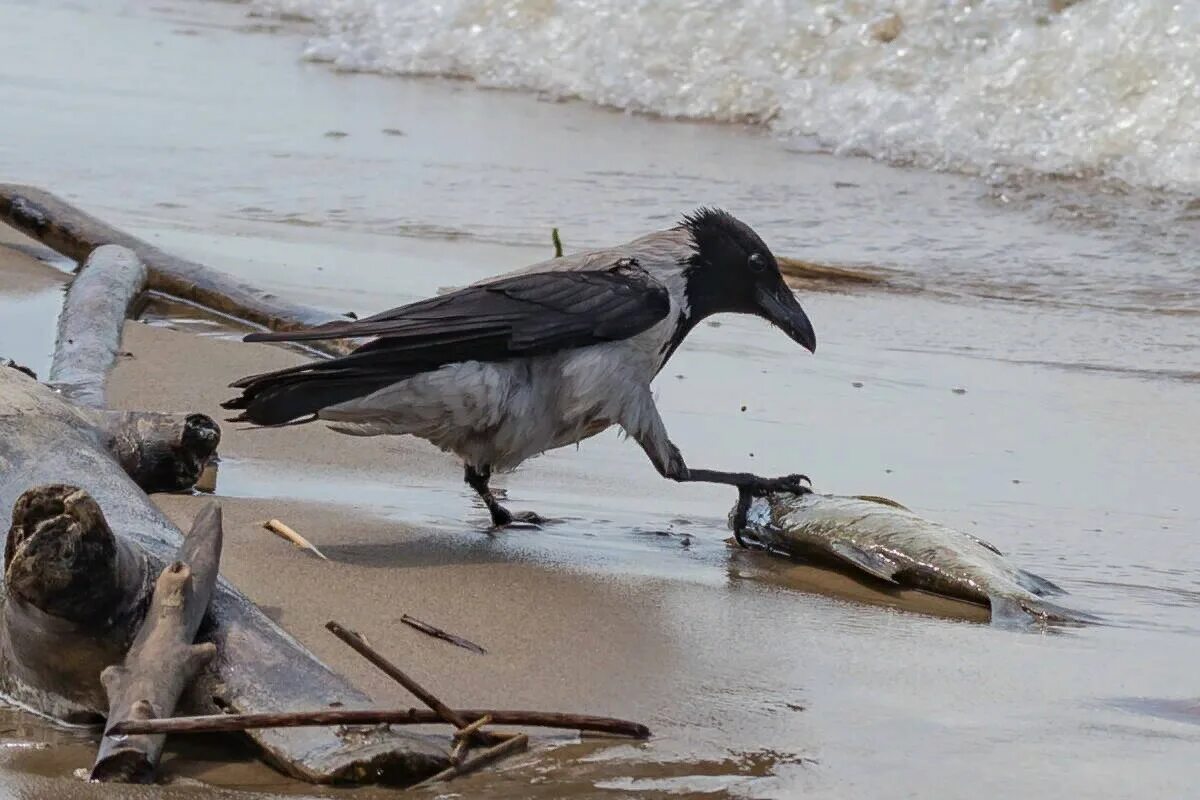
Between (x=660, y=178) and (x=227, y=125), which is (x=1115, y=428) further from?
(x=227, y=125)

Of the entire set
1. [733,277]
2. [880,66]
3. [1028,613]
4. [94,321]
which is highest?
[880,66]

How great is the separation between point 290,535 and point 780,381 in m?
2.59

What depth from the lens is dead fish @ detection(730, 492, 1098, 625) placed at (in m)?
4.33

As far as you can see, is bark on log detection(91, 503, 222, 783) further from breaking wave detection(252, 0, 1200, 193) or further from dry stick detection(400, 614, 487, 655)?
breaking wave detection(252, 0, 1200, 193)

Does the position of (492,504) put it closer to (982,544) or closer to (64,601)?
(982,544)

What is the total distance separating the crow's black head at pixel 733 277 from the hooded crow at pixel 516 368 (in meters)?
0.02

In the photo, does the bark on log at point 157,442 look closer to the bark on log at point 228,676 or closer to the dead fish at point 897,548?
the bark on log at point 228,676

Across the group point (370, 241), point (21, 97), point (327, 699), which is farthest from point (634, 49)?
point (327, 699)

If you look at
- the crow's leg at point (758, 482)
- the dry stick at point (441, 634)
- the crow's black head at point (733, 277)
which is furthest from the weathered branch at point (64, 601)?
the crow's black head at point (733, 277)

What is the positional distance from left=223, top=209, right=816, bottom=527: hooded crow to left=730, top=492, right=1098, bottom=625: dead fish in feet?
0.44

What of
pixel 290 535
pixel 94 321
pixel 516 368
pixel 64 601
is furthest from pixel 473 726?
pixel 94 321

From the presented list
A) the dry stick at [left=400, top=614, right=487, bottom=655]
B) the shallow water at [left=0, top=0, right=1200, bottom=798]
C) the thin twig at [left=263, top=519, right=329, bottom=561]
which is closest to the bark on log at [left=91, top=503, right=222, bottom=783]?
the shallow water at [left=0, top=0, right=1200, bottom=798]

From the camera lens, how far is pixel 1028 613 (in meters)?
4.28

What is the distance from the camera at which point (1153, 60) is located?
11.2 meters
